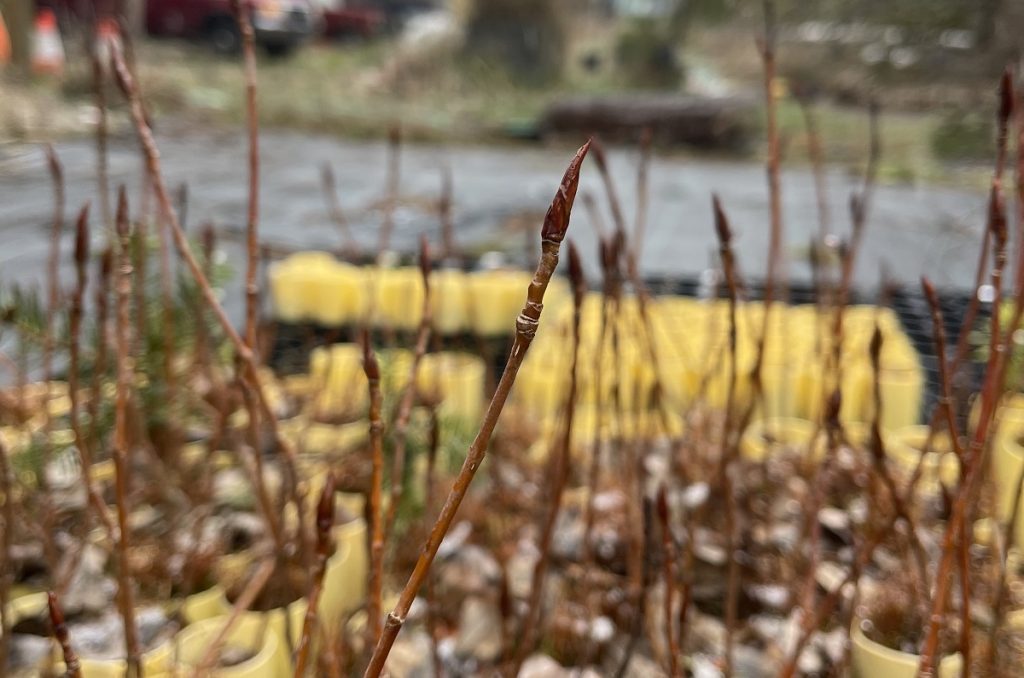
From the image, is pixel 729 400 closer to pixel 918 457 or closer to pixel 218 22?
pixel 918 457

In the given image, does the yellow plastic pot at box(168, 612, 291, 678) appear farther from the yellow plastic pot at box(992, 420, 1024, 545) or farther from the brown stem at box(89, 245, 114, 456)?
the yellow plastic pot at box(992, 420, 1024, 545)

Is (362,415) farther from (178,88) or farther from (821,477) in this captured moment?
(178,88)

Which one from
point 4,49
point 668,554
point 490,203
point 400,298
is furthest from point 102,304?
point 4,49

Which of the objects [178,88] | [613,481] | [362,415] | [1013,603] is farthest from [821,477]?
[178,88]

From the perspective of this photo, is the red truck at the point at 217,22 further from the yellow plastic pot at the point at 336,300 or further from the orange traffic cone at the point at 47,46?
the yellow plastic pot at the point at 336,300

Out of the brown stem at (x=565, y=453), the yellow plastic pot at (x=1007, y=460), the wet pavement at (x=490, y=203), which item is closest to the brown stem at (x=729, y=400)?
the brown stem at (x=565, y=453)

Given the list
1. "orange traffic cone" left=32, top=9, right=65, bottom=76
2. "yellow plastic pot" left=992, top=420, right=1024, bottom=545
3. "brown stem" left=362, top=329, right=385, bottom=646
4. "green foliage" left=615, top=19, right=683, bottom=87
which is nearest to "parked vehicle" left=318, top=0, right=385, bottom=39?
"green foliage" left=615, top=19, right=683, bottom=87
